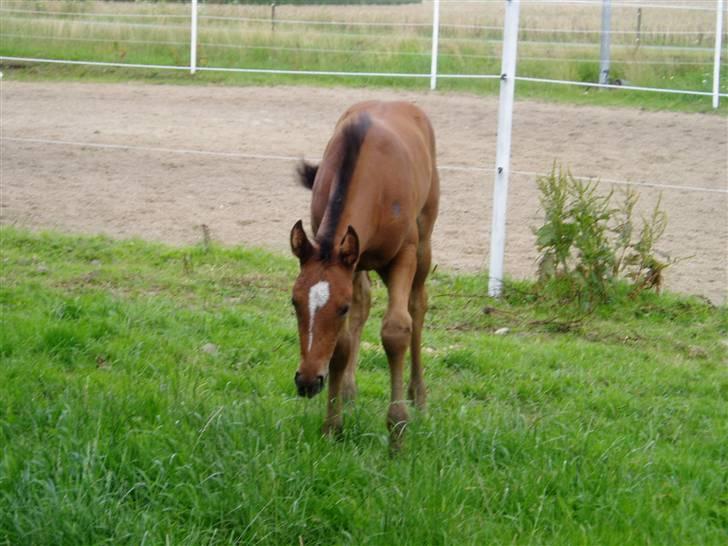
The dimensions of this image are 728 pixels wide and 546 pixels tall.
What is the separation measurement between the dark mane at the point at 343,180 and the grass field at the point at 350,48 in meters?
11.6

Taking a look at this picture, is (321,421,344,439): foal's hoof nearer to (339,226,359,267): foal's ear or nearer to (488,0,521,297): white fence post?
(339,226,359,267): foal's ear

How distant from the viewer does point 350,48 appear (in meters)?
20.0

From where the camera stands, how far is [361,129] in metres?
4.94

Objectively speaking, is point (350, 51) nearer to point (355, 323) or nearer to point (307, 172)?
point (307, 172)

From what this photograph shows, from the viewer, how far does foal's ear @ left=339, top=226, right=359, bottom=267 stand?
4320 mm

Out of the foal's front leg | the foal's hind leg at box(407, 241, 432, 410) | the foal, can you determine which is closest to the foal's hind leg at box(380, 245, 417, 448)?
the foal

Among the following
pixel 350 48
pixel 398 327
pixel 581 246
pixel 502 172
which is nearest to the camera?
pixel 398 327

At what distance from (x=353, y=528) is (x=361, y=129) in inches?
73.8

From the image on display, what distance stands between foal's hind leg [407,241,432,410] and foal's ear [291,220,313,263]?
1.18 m

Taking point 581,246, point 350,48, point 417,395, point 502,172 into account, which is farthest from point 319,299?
point 350,48

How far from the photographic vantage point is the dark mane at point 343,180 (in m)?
4.39

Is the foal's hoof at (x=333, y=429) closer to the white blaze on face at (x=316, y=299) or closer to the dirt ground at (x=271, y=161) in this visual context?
the white blaze on face at (x=316, y=299)

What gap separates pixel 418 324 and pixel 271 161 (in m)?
6.57

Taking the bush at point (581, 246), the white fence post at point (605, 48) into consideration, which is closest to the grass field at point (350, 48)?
the white fence post at point (605, 48)
